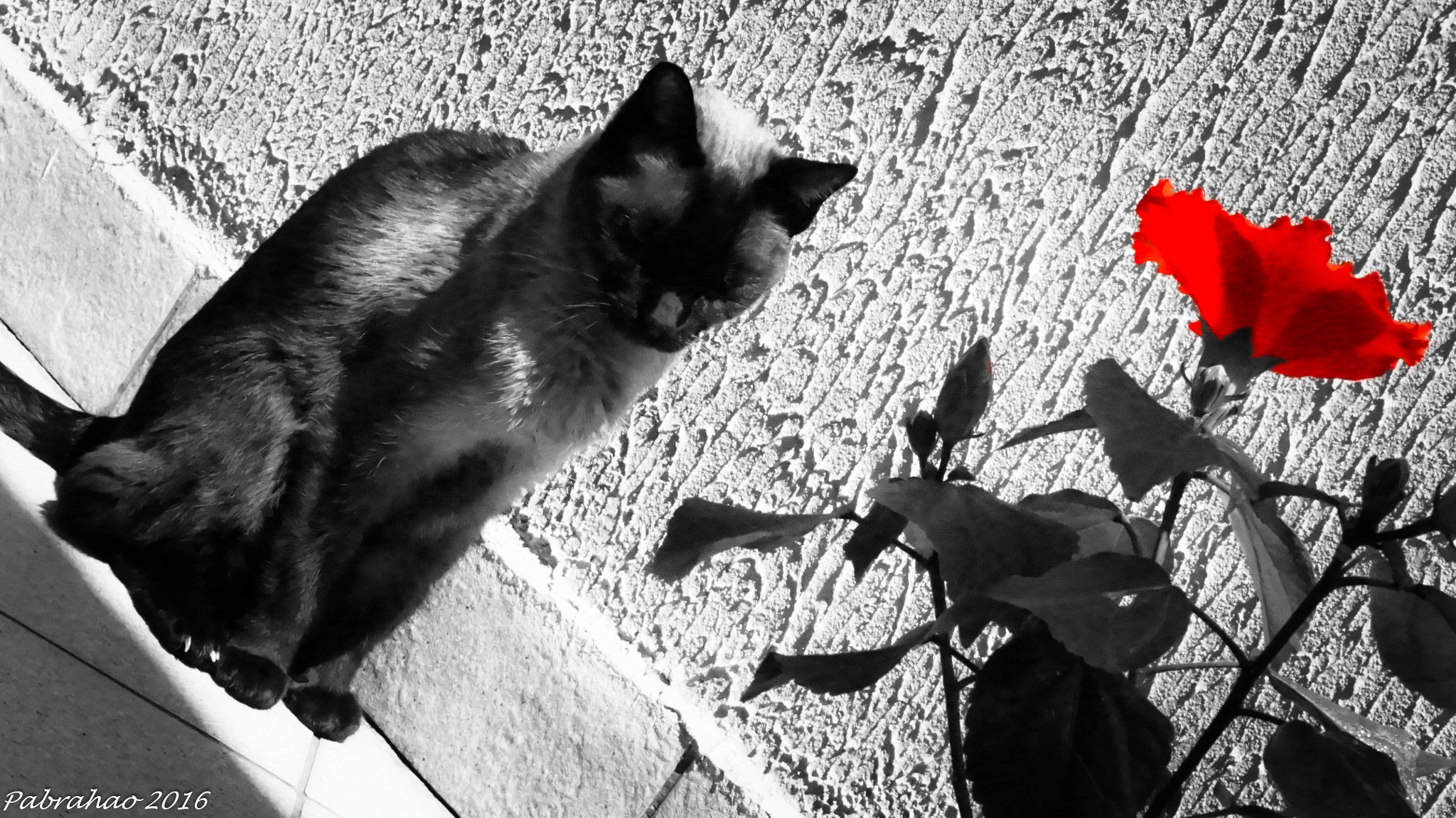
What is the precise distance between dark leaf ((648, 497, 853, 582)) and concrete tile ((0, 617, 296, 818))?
Result: 516 millimetres

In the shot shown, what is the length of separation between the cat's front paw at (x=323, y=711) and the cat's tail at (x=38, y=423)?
0.32 m

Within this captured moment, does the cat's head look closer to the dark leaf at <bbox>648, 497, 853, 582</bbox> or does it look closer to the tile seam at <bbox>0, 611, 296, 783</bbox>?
the dark leaf at <bbox>648, 497, 853, 582</bbox>

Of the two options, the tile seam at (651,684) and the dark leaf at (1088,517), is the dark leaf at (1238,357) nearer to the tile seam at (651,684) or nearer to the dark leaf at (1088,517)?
the dark leaf at (1088,517)

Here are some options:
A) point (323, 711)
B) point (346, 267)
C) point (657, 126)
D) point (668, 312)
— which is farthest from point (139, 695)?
point (657, 126)

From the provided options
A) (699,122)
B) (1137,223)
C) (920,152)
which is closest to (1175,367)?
(1137,223)

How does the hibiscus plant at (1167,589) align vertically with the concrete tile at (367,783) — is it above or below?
above

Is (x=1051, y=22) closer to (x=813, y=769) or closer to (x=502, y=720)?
(x=813, y=769)

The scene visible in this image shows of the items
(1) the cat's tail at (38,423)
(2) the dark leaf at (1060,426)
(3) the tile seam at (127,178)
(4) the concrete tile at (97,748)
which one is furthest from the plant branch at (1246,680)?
(3) the tile seam at (127,178)

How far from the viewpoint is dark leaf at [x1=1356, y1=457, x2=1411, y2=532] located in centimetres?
41

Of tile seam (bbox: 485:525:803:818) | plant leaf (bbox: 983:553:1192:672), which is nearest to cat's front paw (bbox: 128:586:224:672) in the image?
tile seam (bbox: 485:525:803:818)

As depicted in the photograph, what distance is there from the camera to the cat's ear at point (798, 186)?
2.91ft

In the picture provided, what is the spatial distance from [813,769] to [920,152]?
63 centimetres

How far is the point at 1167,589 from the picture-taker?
17.1 inches

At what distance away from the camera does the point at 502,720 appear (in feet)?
3.43
